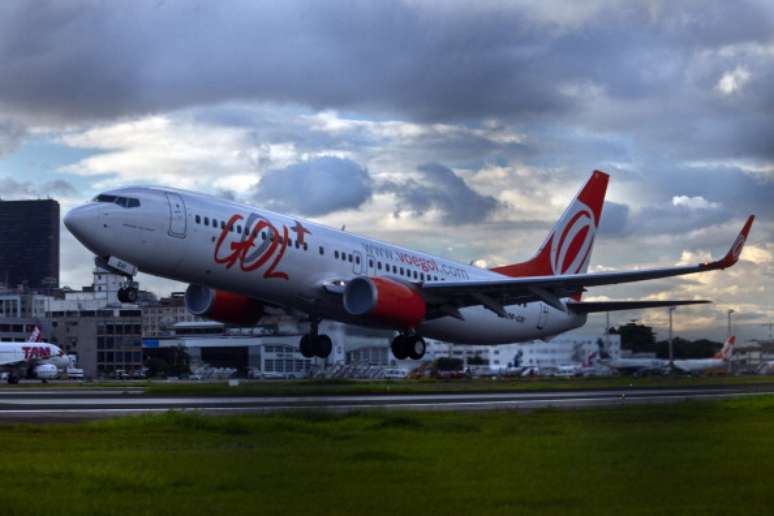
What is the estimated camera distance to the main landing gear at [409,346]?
49125 millimetres

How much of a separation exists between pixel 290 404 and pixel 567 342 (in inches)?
1129

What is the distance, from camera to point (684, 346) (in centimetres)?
6812

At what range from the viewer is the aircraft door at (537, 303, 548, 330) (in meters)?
56.1

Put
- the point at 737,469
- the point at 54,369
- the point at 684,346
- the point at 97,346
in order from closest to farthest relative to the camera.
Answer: the point at 737,469 → the point at 684,346 → the point at 54,369 → the point at 97,346

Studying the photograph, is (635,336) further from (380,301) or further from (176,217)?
(176,217)

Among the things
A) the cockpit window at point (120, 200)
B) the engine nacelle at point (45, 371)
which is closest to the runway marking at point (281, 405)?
the cockpit window at point (120, 200)

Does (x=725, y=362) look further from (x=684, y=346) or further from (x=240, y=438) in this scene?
(x=240, y=438)

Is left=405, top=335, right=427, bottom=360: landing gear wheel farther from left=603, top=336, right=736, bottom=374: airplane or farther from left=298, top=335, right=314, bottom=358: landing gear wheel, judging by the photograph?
left=603, top=336, right=736, bottom=374: airplane

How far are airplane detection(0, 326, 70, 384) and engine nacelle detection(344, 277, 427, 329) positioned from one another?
220ft

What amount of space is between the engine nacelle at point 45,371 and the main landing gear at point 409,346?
64381mm

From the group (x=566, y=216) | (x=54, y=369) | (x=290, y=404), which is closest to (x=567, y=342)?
(x=566, y=216)

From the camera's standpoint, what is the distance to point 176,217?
129 feet

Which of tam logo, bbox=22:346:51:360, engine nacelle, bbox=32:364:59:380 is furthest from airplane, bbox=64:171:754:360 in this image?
tam logo, bbox=22:346:51:360

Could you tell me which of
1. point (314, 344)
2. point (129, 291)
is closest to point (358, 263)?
point (314, 344)
